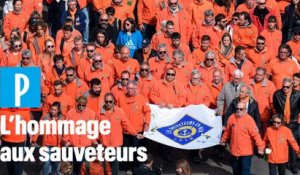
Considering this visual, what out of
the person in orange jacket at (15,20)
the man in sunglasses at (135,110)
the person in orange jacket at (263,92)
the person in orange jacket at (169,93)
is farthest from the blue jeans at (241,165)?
the person in orange jacket at (15,20)

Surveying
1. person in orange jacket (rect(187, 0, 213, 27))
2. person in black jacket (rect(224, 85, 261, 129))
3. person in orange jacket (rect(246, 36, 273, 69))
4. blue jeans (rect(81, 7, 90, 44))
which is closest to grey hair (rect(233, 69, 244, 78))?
person in black jacket (rect(224, 85, 261, 129))

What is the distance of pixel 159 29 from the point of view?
63.1 ft

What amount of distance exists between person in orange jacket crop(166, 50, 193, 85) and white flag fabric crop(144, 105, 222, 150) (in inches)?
35.5

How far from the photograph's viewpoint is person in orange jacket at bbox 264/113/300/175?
1569cm

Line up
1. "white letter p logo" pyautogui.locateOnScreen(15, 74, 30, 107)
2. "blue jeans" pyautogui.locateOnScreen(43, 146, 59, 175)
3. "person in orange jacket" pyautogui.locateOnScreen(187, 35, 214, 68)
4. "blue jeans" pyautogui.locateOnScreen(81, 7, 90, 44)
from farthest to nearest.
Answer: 1. "blue jeans" pyautogui.locateOnScreen(81, 7, 90, 44)
2. "person in orange jacket" pyautogui.locateOnScreen(187, 35, 214, 68)
3. "white letter p logo" pyautogui.locateOnScreen(15, 74, 30, 107)
4. "blue jeans" pyautogui.locateOnScreen(43, 146, 59, 175)

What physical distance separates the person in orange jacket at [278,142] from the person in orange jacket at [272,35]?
346 centimetres

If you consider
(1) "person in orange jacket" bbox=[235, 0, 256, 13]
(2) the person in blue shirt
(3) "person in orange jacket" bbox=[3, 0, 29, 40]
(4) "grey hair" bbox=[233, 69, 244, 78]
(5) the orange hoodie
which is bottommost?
(5) the orange hoodie

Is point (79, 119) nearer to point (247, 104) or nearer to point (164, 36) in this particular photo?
point (247, 104)

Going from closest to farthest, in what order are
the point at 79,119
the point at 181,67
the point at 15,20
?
the point at 79,119
the point at 181,67
the point at 15,20

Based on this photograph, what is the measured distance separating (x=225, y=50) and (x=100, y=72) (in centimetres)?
256

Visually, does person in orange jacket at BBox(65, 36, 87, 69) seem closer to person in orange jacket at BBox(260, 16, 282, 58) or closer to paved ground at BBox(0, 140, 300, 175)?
paved ground at BBox(0, 140, 300, 175)

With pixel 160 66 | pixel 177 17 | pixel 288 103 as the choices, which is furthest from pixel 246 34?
pixel 288 103

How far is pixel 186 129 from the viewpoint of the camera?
16312 millimetres

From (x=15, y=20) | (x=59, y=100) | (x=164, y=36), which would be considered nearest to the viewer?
(x=59, y=100)
